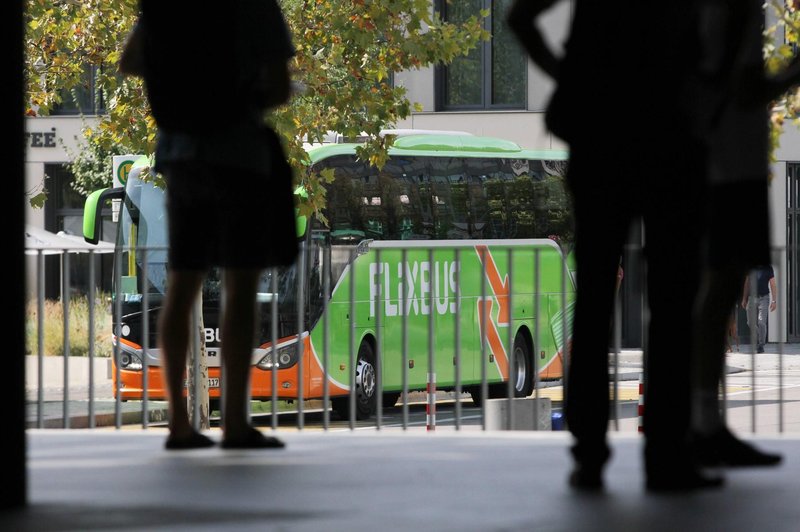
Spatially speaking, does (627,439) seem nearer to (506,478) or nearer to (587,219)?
(506,478)

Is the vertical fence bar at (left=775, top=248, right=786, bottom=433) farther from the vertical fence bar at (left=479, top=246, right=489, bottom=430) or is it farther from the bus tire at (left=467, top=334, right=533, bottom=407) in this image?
the bus tire at (left=467, top=334, right=533, bottom=407)

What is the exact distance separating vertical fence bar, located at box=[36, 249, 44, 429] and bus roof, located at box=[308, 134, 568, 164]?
36.6 feet

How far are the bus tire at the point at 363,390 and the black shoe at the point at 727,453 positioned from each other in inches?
560

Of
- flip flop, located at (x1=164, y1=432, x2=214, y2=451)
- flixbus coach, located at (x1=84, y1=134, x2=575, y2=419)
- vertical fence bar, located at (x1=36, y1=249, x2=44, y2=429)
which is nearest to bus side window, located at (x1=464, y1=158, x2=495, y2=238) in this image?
flixbus coach, located at (x1=84, y1=134, x2=575, y2=419)

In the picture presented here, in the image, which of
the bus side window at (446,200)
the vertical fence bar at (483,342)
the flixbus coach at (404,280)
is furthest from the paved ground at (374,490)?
the bus side window at (446,200)

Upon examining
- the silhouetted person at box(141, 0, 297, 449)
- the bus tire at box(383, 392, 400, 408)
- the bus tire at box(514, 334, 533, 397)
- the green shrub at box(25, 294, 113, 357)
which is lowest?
the bus tire at box(383, 392, 400, 408)

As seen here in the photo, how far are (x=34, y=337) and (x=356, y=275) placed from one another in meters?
2.12

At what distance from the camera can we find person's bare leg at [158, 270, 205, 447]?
4.75m

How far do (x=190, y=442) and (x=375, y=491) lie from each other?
1.03 meters

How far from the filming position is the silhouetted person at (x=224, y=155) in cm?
463

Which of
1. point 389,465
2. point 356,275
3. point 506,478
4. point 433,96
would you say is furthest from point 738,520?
point 433,96

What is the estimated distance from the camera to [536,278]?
9.54m

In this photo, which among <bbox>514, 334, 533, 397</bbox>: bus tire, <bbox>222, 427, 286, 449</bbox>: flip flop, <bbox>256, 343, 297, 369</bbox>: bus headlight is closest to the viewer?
<bbox>222, 427, 286, 449</bbox>: flip flop

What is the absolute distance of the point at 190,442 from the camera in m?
5.05
